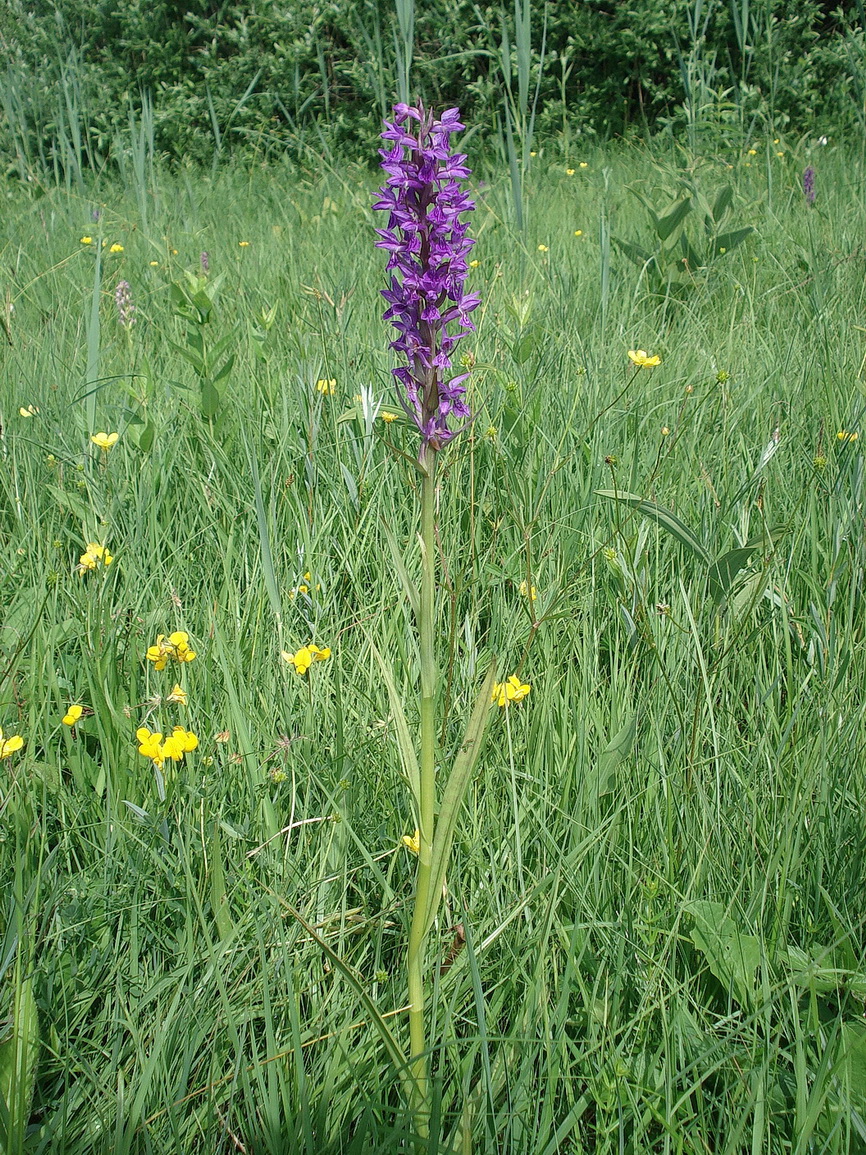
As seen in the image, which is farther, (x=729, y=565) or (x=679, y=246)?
(x=679, y=246)

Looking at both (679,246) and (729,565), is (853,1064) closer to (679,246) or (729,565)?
(729,565)

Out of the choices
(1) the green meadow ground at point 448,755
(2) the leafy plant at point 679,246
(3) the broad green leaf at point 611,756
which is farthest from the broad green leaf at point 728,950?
(2) the leafy plant at point 679,246

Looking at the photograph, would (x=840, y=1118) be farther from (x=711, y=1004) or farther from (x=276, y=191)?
(x=276, y=191)

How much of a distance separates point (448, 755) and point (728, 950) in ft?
1.62

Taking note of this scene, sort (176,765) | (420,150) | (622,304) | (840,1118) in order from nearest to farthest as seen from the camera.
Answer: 1. (840,1118)
2. (420,150)
3. (176,765)
4. (622,304)

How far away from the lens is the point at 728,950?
3.33 ft

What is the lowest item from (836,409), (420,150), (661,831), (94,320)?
(661,831)

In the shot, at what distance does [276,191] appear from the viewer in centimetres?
561

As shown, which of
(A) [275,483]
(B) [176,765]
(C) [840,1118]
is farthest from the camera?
(A) [275,483]

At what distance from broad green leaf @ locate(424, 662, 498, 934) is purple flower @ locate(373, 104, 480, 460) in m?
0.32

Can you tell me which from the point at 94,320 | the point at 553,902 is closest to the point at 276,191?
the point at 94,320

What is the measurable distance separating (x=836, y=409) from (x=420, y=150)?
Result: 1579mm

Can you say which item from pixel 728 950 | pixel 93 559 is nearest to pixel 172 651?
pixel 93 559

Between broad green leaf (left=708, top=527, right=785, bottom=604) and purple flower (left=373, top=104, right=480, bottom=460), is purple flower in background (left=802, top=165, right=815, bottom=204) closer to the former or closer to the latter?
broad green leaf (left=708, top=527, right=785, bottom=604)
